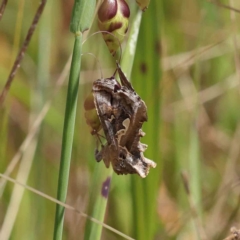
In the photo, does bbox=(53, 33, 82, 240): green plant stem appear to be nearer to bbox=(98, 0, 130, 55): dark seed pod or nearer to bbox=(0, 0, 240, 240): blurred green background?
bbox=(98, 0, 130, 55): dark seed pod

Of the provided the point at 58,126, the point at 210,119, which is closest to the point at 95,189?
the point at 58,126

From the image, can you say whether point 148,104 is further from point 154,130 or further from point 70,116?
point 70,116

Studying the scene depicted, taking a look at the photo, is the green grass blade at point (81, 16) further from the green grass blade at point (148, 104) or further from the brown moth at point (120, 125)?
the green grass blade at point (148, 104)

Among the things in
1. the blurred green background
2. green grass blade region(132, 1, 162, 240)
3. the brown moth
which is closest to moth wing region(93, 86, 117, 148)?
the brown moth

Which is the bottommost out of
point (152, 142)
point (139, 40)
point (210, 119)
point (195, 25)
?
point (152, 142)

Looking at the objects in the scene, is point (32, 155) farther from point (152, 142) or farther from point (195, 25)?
point (195, 25)

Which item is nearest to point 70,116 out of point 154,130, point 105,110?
point 105,110

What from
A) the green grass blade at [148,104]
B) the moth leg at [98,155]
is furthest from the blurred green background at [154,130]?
the moth leg at [98,155]
